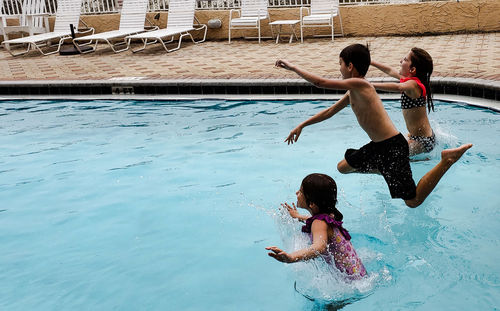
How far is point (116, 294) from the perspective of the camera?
14.4ft

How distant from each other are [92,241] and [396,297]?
2691mm

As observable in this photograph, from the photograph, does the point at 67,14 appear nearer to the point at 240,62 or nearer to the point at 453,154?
the point at 240,62

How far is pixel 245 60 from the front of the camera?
11562 millimetres

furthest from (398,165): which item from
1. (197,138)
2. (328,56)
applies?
(328,56)

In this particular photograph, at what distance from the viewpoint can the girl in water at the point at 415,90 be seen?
4559mm

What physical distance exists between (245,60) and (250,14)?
Result: 126 inches

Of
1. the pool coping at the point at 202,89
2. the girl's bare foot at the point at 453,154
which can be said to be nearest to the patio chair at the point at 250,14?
the pool coping at the point at 202,89

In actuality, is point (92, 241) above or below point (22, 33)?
below

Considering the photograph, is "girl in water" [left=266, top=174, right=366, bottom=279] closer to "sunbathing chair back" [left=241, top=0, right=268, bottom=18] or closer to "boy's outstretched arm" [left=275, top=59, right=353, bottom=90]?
"boy's outstretched arm" [left=275, top=59, right=353, bottom=90]

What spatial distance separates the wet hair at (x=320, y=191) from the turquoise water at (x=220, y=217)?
0.48 metres

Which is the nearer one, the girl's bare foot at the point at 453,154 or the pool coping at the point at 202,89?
the girl's bare foot at the point at 453,154

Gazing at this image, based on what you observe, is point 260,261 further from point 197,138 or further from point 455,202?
point 197,138

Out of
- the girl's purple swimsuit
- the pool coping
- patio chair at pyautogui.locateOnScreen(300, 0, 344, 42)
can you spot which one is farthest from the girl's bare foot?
patio chair at pyautogui.locateOnScreen(300, 0, 344, 42)

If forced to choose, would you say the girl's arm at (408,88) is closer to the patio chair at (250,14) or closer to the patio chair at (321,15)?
the patio chair at (321,15)
